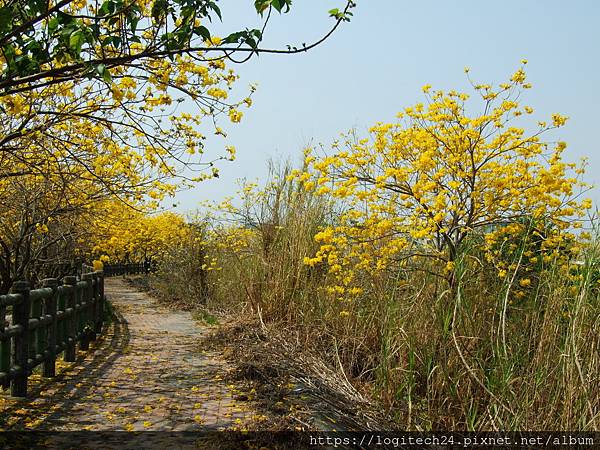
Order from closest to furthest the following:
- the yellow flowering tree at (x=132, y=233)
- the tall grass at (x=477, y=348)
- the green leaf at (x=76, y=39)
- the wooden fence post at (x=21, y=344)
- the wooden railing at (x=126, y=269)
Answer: the green leaf at (x=76, y=39) < the tall grass at (x=477, y=348) < the wooden fence post at (x=21, y=344) < the yellow flowering tree at (x=132, y=233) < the wooden railing at (x=126, y=269)

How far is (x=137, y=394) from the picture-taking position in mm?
5758

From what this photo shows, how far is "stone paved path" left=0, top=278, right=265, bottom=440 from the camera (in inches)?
186

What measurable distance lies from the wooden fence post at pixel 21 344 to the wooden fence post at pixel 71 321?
58.2 inches

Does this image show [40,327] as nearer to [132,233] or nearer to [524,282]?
[524,282]

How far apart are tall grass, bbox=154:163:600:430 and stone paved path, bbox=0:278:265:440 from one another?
1211 millimetres

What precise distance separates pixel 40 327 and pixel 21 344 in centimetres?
56

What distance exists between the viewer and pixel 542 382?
3564 millimetres

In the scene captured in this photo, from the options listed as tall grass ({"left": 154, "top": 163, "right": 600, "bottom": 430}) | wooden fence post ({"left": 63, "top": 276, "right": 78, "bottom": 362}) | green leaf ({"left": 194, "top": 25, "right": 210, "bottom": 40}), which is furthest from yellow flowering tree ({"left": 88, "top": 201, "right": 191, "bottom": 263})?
green leaf ({"left": 194, "top": 25, "right": 210, "bottom": 40})

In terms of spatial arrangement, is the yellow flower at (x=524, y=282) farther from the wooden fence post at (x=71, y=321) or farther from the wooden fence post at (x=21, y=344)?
the wooden fence post at (x=71, y=321)

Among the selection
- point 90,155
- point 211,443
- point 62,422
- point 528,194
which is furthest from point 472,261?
point 90,155

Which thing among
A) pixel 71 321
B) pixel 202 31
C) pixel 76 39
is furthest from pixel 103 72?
pixel 71 321

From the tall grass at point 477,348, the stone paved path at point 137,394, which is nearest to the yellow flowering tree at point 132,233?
the stone paved path at point 137,394

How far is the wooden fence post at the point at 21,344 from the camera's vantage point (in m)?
5.27

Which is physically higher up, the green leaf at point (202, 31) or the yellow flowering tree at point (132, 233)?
the green leaf at point (202, 31)
